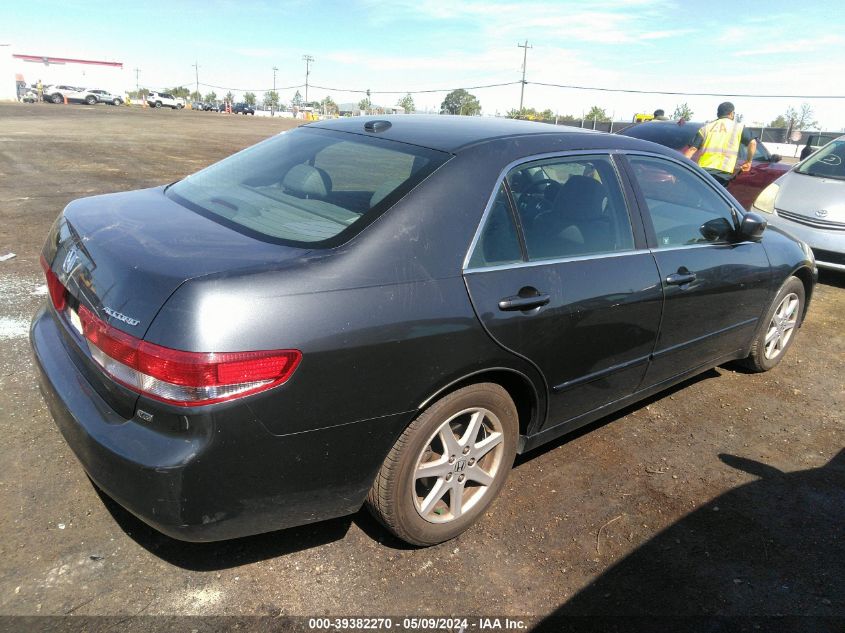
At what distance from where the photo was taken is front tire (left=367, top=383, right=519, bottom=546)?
7.56 ft

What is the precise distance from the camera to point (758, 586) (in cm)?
248

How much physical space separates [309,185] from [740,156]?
349 inches

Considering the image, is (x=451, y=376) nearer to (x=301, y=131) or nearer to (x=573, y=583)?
(x=573, y=583)

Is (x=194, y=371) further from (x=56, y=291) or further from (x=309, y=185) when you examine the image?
(x=309, y=185)

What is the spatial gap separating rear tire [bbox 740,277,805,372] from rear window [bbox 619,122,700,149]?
4583 mm

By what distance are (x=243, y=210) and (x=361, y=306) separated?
2.83 ft

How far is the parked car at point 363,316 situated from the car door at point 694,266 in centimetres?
2

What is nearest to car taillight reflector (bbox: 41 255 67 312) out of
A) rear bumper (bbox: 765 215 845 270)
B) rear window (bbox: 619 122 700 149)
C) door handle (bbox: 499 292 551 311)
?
door handle (bbox: 499 292 551 311)

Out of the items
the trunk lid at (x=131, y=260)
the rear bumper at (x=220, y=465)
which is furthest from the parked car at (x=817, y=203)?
the trunk lid at (x=131, y=260)

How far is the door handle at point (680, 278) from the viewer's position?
316 cm

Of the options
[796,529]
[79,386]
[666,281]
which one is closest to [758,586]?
[796,529]

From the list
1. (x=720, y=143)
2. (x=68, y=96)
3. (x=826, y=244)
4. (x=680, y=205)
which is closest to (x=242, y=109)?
(x=68, y=96)

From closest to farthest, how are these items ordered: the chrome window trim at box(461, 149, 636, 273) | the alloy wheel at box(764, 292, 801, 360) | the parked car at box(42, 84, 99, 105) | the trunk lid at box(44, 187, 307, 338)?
the trunk lid at box(44, 187, 307, 338) → the chrome window trim at box(461, 149, 636, 273) → the alloy wheel at box(764, 292, 801, 360) → the parked car at box(42, 84, 99, 105)

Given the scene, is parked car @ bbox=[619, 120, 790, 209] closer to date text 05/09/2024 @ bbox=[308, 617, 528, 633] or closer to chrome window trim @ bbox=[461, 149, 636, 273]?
chrome window trim @ bbox=[461, 149, 636, 273]
